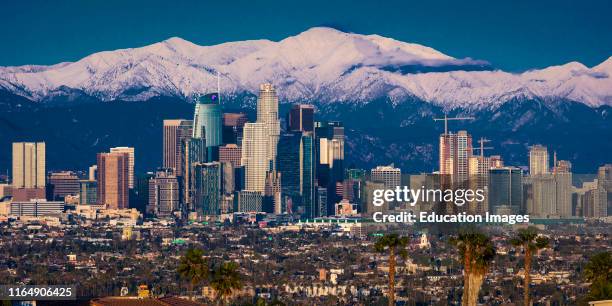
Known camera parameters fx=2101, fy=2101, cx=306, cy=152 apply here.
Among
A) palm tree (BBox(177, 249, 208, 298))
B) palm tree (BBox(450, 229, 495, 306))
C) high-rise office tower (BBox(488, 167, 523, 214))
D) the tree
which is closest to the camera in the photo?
palm tree (BBox(450, 229, 495, 306))

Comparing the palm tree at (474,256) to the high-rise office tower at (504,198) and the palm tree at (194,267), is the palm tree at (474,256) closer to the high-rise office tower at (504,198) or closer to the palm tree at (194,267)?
the palm tree at (194,267)

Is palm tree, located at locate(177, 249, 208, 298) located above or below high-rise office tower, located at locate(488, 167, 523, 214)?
below

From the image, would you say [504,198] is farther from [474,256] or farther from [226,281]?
[226,281]

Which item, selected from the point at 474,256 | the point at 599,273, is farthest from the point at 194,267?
the point at 599,273

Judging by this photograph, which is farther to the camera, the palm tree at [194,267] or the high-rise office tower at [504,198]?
the high-rise office tower at [504,198]

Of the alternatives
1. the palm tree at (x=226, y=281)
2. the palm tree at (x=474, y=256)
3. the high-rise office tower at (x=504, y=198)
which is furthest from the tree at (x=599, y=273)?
the high-rise office tower at (x=504, y=198)

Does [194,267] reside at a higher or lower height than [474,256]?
lower

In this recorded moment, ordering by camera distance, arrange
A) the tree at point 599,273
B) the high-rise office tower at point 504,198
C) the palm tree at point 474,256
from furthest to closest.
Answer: the high-rise office tower at point 504,198
the tree at point 599,273
the palm tree at point 474,256

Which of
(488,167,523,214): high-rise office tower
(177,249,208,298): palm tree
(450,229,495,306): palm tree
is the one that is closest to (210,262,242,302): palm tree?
(177,249,208,298): palm tree

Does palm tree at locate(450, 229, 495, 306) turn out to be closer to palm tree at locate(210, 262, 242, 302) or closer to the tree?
the tree

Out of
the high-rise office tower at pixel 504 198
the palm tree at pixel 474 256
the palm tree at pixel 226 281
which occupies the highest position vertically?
the high-rise office tower at pixel 504 198

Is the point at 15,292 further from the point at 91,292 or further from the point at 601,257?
the point at 91,292

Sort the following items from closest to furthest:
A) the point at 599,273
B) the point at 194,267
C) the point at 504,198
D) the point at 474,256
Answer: the point at 474,256, the point at 194,267, the point at 599,273, the point at 504,198

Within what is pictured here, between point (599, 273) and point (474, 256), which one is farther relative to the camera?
point (599, 273)
